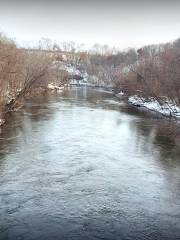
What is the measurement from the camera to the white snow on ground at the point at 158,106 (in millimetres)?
29594

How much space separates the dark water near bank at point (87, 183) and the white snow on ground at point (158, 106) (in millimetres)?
8178

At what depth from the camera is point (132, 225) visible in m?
9.37

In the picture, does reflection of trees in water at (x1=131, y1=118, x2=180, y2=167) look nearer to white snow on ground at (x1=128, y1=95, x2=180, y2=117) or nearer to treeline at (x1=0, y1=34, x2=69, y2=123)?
white snow on ground at (x1=128, y1=95, x2=180, y2=117)

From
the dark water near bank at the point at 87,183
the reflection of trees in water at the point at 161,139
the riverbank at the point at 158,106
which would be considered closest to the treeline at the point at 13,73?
the dark water near bank at the point at 87,183

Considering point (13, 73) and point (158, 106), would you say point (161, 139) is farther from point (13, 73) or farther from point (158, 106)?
point (158, 106)

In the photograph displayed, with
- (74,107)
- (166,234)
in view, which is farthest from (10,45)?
(166,234)

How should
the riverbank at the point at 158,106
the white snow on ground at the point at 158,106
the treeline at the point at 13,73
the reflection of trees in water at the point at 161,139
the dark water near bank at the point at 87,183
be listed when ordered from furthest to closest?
1. the white snow on ground at the point at 158,106
2. the riverbank at the point at 158,106
3. the treeline at the point at 13,73
4. the reflection of trees in water at the point at 161,139
5. the dark water near bank at the point at 87,183

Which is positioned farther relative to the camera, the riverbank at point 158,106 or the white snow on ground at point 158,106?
the white snow on ground at point 158,106

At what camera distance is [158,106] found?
33.3 metres

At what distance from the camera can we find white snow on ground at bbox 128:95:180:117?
2959cm

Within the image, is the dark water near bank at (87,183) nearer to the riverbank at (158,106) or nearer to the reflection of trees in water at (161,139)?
the reflection of trees in water at (161,139)

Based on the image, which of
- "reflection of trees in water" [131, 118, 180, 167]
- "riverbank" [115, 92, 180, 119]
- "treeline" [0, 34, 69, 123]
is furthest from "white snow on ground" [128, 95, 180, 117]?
"treeline" [0, 34, 69, 123]

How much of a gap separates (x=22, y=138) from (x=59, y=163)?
14.5 ft

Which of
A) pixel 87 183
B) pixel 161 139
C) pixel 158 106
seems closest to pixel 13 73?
pixel 161 139
